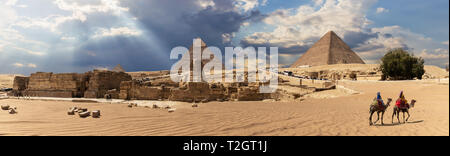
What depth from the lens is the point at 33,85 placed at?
1650 centimetres

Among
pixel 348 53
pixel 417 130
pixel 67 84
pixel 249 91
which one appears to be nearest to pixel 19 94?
pixel 67 84

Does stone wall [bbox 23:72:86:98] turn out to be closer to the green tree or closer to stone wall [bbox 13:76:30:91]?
stone wall [bbox 13:76:30:91]

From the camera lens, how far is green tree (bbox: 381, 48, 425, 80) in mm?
29406

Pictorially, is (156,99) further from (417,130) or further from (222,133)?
(417,130)

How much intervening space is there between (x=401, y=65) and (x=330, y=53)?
1684 inches

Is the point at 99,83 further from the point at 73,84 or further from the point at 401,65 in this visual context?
the point at 401,65

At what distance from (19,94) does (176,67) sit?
30.4 metres

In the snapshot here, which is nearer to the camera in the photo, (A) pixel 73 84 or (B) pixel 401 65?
(A) pixel 73 84

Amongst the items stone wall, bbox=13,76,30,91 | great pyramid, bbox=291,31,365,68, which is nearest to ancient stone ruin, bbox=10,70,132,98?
stone wall, bbox=13,76,30,91

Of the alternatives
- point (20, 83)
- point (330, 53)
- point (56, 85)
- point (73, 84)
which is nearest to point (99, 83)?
point (73, 84)

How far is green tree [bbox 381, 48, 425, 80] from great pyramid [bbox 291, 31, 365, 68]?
121 ft

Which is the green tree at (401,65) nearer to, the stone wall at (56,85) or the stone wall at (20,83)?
the stone wall at (56,85)

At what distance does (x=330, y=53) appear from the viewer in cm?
7038

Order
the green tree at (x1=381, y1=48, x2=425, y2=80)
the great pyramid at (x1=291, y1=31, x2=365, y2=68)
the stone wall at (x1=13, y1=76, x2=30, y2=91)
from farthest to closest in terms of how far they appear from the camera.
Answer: the great pyramid at (x1=291, y1=31, x2=365, y2=68) → the green tree at (x1=381, y1=48, x2=425, y2=80) → the stone wall at (x1=13, y1=76, x2=30, y2=91)
